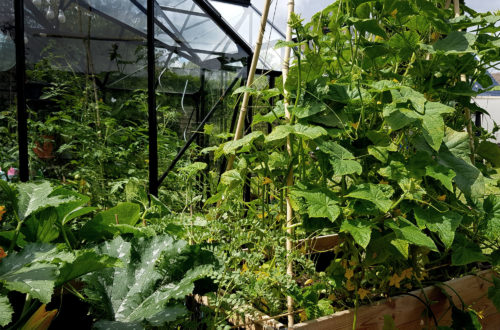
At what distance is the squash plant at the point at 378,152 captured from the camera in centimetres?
105

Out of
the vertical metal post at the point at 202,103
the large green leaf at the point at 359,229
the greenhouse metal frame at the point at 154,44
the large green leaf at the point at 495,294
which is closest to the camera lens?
the large green leaf at the point at 359,229

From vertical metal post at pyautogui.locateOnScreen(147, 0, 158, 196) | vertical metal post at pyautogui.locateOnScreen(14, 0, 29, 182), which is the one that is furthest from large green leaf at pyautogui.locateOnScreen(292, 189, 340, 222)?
vertical metal post at pyautogui.locateOnScreen(14, 0, 29, 182)

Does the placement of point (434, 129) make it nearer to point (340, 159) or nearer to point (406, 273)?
point (340, 159)

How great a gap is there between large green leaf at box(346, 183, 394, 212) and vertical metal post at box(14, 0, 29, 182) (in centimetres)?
128

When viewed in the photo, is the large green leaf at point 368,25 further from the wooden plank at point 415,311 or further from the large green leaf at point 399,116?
the wooden plank at point 415,311

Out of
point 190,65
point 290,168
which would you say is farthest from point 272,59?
point 290,168

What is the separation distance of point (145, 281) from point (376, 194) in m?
0.61

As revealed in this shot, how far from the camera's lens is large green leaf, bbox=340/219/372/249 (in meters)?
0.96

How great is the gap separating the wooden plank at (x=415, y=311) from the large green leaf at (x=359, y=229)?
238mm

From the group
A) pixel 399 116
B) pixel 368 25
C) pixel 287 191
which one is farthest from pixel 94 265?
pixel 368 25

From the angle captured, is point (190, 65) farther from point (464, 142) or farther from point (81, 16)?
point (464, 142)

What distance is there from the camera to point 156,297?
36.5 inches

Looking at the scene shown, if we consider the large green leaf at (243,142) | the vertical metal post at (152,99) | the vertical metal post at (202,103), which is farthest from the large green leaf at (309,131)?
the vertical metal post at (202,103)

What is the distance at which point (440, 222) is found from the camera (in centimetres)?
109
